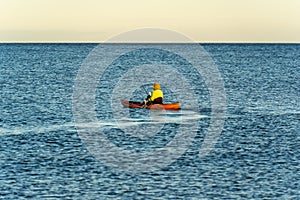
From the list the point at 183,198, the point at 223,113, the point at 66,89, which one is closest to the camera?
the point at 183,198

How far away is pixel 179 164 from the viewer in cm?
4009

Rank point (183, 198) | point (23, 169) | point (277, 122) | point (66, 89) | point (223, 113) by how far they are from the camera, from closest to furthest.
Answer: point (183, 198)
point (23, 169)
point (277, 122)
point (223, 113)
point (66, 89)

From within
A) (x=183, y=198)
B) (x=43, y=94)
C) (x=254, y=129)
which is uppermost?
(x=43, y=94)

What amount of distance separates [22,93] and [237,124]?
36460 millimetres

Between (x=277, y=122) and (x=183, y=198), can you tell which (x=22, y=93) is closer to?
(x=277, y=122)

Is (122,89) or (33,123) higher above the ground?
(122,89)

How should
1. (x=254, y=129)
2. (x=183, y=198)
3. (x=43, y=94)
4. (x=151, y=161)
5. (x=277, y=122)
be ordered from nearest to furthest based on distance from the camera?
(x=183, y=198)
(x=151, y=161)
(x=254, y=129)
(x=277, y=122)
(x=43, y=94)

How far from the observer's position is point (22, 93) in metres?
86.8

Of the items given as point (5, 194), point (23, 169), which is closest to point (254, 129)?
point (23, 169)

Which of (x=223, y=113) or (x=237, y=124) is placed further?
(x=223, y=113)

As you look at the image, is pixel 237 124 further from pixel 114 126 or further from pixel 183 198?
pixel 183 198

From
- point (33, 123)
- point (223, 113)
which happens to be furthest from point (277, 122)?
point (33, 123)

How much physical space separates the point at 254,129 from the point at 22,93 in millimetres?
39430

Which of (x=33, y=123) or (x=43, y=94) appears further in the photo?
(x=43, y=94)
